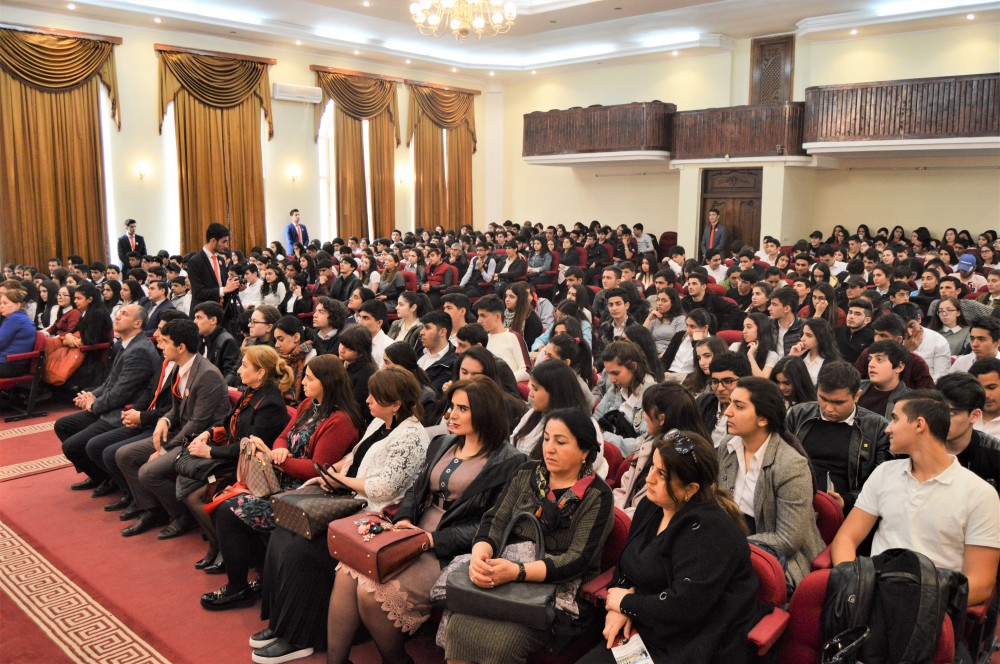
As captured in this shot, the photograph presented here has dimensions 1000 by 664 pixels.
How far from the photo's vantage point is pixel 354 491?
3.23m

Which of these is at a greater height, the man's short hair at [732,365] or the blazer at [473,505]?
the man's short hair at [732,365]

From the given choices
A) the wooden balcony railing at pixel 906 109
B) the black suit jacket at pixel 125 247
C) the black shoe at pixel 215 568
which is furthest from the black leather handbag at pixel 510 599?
the black suit jacket at pixel 125 247

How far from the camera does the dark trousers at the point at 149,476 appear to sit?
163 inches

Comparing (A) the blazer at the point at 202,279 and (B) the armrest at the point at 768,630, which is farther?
(A) the blazer at the point at 202,279

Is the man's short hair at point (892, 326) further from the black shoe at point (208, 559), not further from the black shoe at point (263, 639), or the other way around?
the black shoe at point (208, 559)

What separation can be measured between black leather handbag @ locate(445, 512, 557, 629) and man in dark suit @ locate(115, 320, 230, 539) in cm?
216

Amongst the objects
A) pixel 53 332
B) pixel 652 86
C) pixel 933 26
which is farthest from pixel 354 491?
pixel 652 86

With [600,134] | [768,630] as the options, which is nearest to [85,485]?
[768,630]

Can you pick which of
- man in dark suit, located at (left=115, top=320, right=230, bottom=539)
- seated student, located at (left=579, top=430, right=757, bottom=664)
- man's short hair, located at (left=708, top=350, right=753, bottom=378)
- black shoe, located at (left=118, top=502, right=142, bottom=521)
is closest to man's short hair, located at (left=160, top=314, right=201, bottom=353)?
man in dark suit, located at (left=115, top=320, right=230, bottom=539)

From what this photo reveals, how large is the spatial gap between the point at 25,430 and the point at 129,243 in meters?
7.24

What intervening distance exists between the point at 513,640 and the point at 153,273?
278 inches

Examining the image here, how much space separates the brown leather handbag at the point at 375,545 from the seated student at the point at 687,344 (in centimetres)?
292

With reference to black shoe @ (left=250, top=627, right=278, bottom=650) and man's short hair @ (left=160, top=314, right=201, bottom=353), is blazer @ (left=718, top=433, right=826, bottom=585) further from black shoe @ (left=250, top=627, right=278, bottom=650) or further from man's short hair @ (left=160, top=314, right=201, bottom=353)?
man's short hair @ (left=160, top=314, right=201, bottom=353)

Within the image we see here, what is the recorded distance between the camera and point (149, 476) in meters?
4.14
